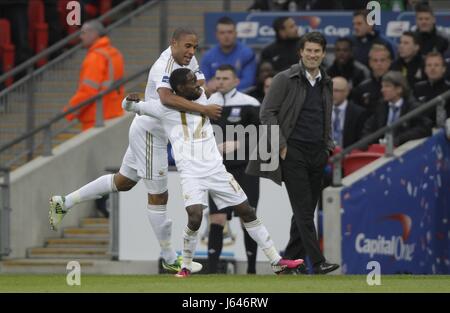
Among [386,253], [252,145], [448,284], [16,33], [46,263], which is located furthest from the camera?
[16,33]

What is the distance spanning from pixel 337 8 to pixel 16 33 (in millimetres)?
5118

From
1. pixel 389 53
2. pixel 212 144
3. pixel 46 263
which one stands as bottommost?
pixel 46 263

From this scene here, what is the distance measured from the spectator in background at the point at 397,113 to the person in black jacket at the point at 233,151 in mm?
1844

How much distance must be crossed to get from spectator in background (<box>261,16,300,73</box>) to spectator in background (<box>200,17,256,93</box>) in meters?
0.28

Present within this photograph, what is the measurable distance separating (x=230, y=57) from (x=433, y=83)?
2673 mm

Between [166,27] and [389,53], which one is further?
[166,27]

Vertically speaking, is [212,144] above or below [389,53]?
below

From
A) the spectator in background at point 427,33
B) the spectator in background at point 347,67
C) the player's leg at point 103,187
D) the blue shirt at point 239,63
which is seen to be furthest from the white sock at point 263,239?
the spectator in background at point 427,33

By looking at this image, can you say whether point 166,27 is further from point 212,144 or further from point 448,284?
point 448,284

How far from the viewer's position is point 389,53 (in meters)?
19.3

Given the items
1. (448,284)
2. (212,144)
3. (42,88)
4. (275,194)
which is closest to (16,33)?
(42,88)

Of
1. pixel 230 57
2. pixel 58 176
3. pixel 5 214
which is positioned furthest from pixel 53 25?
pixel 5 214

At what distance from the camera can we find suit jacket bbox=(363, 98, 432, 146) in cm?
1850

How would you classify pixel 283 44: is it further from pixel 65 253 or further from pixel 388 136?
pixel 65 253
